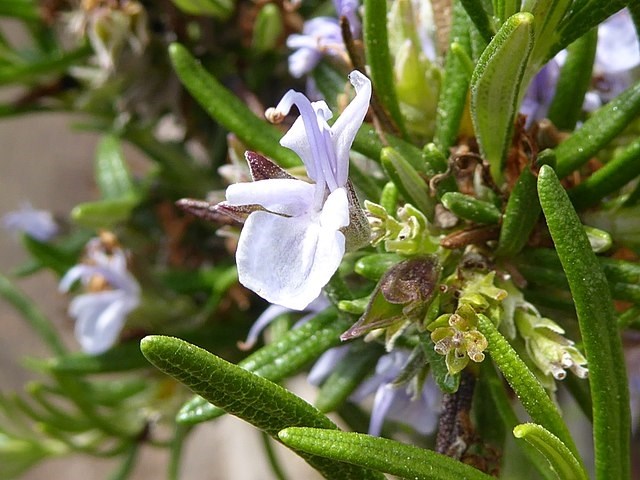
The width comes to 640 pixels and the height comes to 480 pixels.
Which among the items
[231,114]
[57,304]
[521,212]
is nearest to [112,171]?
[231,114]

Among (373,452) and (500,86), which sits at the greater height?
(500,86)

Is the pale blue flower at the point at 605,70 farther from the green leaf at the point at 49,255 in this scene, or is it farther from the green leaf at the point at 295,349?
the green leaf at the point at 49,255

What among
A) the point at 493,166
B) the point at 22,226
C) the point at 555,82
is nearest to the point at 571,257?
the point at 493,166

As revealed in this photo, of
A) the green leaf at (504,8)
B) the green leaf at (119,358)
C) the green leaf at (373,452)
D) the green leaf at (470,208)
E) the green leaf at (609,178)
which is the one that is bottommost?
Result: the green leaf at (119,358)

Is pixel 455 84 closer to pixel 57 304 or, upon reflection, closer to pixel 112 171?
pixel 112 171

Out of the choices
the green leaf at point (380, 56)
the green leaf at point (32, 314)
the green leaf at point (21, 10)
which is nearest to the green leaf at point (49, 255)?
the green leaf at point (32, 314)
